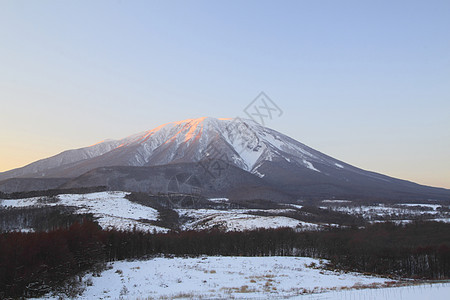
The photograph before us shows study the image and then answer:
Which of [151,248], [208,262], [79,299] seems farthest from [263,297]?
[151,248]

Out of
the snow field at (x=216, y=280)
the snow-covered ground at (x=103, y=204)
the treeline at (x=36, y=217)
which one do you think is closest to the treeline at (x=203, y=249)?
the snow field at (x=216, y=280)

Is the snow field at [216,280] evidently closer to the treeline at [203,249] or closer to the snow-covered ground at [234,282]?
the snow-covered ground at [234,282]

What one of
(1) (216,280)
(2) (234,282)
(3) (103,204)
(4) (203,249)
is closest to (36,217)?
(3) (103,204)

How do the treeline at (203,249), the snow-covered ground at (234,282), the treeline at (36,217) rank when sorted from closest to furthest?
the snow-covered ground at (234,282)
the treeline at (203,249)
the treeline at (36,217)

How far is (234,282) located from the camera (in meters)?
27.9

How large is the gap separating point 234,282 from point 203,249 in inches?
1346

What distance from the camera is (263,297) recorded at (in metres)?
21.4

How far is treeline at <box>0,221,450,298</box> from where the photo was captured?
24062 millimetres

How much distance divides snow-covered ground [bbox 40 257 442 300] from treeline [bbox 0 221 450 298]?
303cm

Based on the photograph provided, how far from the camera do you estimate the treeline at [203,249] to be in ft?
78.9

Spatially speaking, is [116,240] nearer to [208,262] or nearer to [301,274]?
[208,262]

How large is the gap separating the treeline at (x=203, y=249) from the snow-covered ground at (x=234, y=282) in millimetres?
3027

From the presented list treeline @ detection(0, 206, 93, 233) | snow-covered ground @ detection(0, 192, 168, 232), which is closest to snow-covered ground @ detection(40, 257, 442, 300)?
snow-covered ground @ detection(0, 192, 168, 232)

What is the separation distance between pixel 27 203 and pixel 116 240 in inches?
3959
